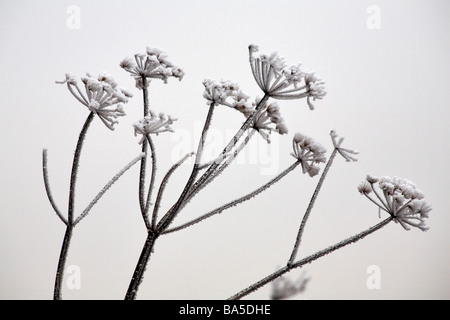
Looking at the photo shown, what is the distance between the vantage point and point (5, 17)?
4.32 feet

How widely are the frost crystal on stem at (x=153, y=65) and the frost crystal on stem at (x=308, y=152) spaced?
0.18 metres

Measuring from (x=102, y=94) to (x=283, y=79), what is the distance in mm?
236

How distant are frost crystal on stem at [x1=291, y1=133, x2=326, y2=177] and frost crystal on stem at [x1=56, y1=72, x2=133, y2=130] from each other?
0.24 metres

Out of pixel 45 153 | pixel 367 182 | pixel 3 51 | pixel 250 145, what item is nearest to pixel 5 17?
pixel 3 51

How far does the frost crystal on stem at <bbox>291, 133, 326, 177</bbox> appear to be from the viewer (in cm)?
54

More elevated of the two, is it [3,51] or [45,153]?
[3,51]

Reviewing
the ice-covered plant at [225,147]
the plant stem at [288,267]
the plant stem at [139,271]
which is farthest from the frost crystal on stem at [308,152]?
the plant stem at [139,271]

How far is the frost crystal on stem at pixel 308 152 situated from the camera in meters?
0.54

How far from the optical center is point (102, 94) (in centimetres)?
51

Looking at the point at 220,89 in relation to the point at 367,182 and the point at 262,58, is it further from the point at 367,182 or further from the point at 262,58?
the point at 367,182

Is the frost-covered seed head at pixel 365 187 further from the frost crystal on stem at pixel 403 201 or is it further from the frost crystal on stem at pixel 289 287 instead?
the frost crystal on stem at pixel 289 287

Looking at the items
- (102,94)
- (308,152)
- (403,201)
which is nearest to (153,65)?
(102,94)

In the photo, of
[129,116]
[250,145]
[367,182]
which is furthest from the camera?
[129,116]
